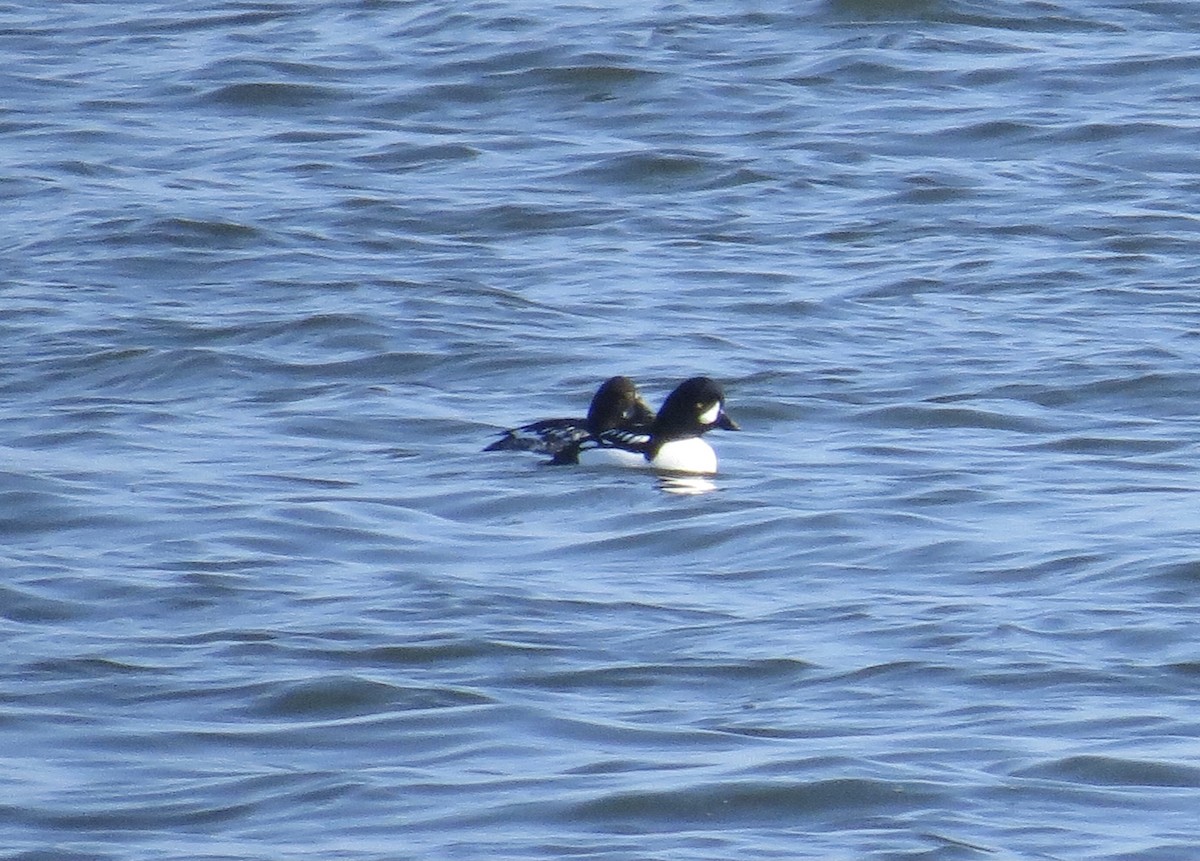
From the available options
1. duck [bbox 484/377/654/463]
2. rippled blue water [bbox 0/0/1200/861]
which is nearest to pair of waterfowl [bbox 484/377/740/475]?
duck [bbox 484/377/654/463]

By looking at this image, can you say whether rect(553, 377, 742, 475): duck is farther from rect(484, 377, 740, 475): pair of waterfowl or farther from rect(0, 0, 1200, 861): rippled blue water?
rect(0, 0, 1200, 861): rippled blue water

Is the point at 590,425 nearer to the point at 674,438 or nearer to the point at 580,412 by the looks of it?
the point at 674,438

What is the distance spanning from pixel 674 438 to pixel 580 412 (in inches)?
49.8

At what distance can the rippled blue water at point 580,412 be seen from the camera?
6.70m

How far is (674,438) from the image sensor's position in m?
11.3

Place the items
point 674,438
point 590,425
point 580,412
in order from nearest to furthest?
1. point 674,438
2. point 590,425
3. point 580,412

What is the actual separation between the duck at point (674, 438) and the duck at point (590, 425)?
1cm

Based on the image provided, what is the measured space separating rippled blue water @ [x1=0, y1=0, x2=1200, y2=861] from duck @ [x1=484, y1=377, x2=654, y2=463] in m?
0.15

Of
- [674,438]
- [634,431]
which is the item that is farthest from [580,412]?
[674,438]

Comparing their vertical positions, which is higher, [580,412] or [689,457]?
[689,457]

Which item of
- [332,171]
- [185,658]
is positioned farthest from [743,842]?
[332,171]

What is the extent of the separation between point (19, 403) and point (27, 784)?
568 cm

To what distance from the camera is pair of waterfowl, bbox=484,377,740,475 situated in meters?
11.3

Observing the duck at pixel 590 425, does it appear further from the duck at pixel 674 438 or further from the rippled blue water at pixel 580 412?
the rippled blue water at pixel 580 412
